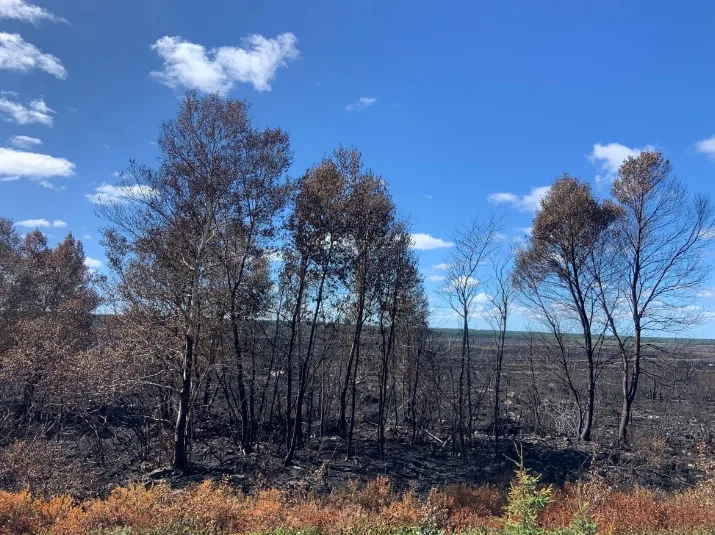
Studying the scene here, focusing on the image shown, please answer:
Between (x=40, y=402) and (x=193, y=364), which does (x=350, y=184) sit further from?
(x=40, y=402)

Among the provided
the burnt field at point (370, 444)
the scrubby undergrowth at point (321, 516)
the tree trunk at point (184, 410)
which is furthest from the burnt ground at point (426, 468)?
the scrubby undergrowth at point (321, 516)

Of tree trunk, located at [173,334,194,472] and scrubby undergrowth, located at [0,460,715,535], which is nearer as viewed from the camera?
scrubby undergrowth, located at [0,460,715,535]

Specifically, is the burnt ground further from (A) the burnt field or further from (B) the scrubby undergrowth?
(B) the scrubby undergrowth

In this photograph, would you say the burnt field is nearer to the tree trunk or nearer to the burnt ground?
the burnt ground

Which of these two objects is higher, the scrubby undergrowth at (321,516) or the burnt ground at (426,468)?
the scrubby undergrowth at (321,516)

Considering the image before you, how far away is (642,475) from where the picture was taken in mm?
15484

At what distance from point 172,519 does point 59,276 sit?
68.9 ft

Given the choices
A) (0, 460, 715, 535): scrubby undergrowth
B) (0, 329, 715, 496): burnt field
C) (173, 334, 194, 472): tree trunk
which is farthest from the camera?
(173, 334, 194, 472): tree trunk

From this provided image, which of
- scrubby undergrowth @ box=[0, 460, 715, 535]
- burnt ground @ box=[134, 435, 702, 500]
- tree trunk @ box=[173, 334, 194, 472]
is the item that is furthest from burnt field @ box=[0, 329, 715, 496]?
scrubby undergrowth @ box=[0, 460, 715, 535]

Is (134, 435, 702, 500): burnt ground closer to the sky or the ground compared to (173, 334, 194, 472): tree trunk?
closer to the ground

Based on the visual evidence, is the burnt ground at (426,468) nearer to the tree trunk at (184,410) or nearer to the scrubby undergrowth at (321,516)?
the tree trunk at (184,410)

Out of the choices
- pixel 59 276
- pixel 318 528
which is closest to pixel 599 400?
pixel 318 528

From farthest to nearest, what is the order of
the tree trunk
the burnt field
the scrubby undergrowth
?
1. the tree trunk
2. the burnt field
3. the scrubby undergrowth

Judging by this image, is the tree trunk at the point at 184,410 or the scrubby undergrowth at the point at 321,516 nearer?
the scrubby undergrowth at the point at 321,516
